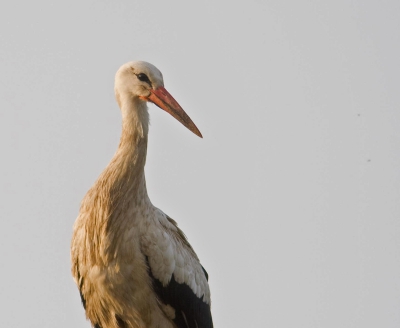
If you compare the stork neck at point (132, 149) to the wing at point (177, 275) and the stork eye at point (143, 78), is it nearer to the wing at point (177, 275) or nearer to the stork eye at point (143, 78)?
the stork eye at point (143, 78)

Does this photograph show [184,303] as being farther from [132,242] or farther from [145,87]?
[145,87]

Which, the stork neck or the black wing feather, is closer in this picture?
the stork neck

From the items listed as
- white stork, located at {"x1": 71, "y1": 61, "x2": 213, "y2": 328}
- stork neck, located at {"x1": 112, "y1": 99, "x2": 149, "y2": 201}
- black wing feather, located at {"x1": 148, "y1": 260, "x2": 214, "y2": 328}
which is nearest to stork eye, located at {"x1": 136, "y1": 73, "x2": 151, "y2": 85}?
white stork, located at {"x1": 71, "y1": 61, "x2": 213, "y2": 328}

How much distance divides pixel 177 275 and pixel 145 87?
168cm

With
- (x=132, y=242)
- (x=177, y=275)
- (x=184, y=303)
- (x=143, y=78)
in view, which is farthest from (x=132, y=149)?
(x=184, y=303)

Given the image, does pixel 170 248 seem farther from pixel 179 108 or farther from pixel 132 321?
pixel 179 108

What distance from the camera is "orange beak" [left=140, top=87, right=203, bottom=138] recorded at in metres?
7.09

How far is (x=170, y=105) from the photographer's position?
280 inches

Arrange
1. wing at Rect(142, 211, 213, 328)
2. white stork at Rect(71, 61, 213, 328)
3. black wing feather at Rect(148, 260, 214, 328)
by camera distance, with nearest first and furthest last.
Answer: white stork at Rect(71, 61, 213, 328) → wing at Rect(142, 211, 213, 328) → black wing feather at Rect(148, 260, 214, 328)

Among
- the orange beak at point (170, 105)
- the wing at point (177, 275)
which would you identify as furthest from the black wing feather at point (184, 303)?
the orange beak at point (170, 105)

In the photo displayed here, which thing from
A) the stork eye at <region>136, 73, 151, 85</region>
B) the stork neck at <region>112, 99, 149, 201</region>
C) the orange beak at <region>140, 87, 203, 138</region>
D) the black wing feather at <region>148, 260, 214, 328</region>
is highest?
the stork eye at <region>136, 73, 151, 85</region>

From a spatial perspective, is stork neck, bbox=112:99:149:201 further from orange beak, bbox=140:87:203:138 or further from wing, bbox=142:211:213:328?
wing, bbox=142:211:213:328

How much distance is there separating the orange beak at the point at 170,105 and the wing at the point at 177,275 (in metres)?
0.84

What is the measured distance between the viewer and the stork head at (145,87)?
7070mm
